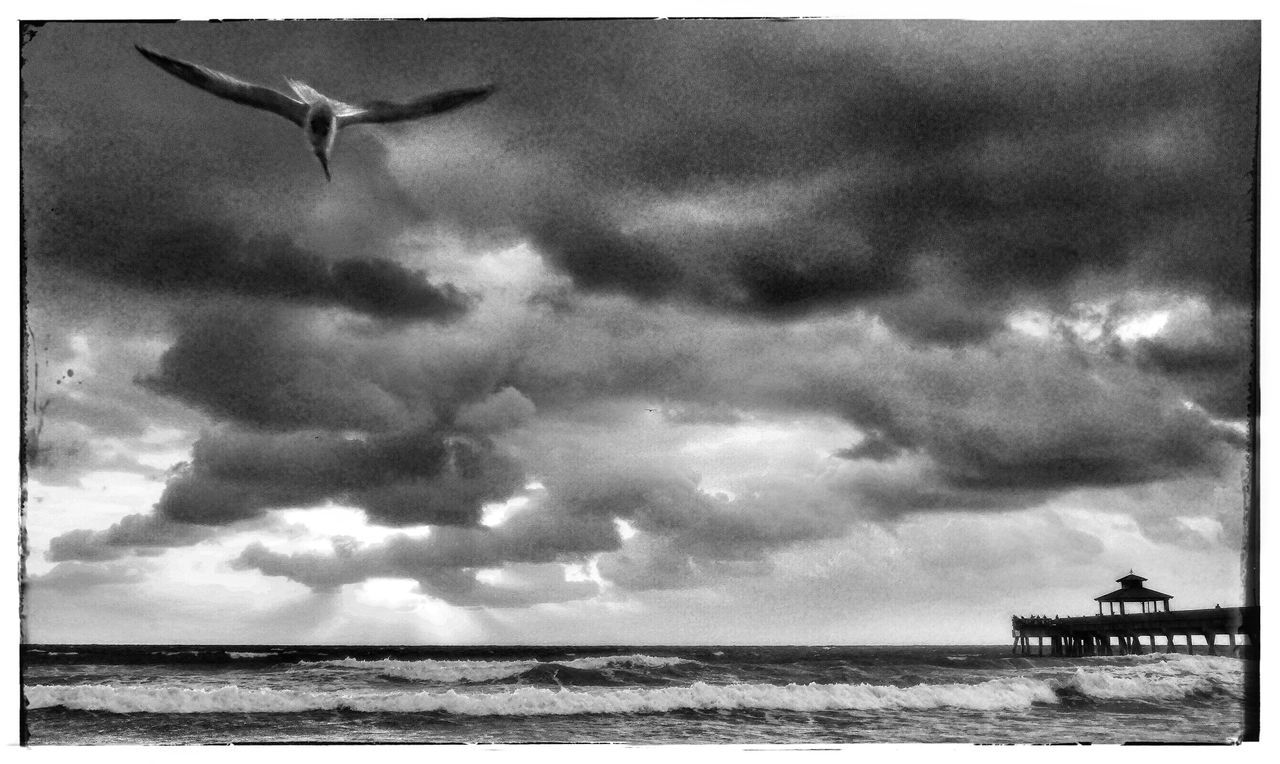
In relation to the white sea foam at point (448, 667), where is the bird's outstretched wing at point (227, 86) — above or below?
above

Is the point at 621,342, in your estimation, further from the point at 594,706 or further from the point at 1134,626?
the point at 1134,626

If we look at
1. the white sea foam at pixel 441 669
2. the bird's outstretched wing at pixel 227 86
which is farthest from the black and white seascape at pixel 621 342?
the white sea foam at pixel 441 669

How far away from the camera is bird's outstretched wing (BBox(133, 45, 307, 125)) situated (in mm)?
6484

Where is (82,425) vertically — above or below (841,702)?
above

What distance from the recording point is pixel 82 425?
6652mm

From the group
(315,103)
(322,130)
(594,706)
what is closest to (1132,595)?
(594,706)

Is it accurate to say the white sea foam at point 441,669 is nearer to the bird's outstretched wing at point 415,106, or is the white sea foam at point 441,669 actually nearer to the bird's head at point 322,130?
the bird's head at point 322,130

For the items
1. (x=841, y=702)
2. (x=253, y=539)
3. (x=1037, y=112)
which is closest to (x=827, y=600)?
(x=841, y=702)

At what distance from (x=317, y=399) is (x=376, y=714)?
7.54ft

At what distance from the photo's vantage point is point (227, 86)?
653 centimetres

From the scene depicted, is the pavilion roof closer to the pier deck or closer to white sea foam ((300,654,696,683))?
the pier deck

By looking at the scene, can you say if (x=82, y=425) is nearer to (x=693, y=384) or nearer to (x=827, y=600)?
(x=693, y=384)

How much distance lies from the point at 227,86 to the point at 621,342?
3187mm

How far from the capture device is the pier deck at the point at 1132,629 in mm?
6535
